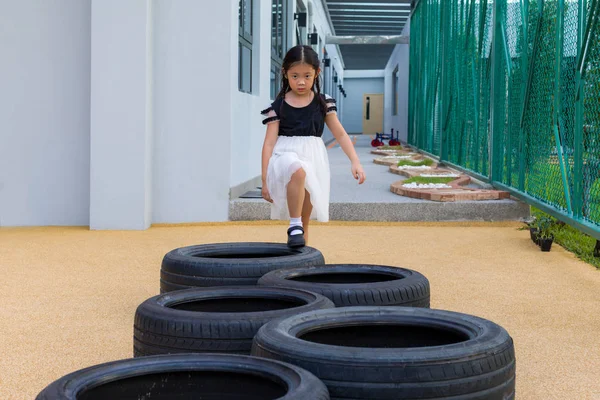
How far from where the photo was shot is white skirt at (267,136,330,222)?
420cm

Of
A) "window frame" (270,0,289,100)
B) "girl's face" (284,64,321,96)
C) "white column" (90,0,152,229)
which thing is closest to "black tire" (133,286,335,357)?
"girl's face" (284,64,321,96)

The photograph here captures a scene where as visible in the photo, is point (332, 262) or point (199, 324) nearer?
point (199, 324)

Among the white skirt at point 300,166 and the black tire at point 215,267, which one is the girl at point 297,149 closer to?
the white skirt at point 300,166

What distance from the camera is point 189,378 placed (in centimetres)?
190

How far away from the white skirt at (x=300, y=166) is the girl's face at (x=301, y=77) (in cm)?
25

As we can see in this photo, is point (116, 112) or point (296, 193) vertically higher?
point (116, 112)

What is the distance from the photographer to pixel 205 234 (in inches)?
247

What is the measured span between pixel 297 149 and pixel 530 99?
2794 mm

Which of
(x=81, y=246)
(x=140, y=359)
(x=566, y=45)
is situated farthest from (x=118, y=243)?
(x=140, y=359)

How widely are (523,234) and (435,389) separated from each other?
15.0 feet

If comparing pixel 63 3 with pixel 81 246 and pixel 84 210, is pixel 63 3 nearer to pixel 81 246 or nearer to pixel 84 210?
pixel 84 210

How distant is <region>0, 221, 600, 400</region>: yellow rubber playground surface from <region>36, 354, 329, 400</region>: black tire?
27.9 inches

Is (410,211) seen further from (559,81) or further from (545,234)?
(559,81)

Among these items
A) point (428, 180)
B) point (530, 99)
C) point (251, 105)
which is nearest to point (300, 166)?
point (530, 99)
